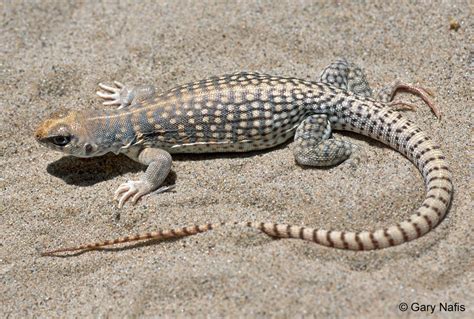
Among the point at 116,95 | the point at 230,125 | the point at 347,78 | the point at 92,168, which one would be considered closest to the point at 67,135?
the point at 92,168

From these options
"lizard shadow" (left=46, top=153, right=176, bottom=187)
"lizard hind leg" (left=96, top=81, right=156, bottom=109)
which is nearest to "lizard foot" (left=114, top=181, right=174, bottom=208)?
"lizard shadow" (left=46, top=153, right=176, bottom=187)

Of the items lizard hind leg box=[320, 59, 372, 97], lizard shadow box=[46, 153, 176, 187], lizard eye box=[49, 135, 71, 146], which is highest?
lizard hind leg box=[320, 59, 372, 97]

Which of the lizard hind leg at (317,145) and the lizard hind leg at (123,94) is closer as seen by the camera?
the lizard hind leg at (317,145)

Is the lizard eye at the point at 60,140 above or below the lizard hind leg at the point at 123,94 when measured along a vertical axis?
below

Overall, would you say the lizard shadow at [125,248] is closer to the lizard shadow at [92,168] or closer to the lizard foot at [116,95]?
the lizard shadow at [92,168]

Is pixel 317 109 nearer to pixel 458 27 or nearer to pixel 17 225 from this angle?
pixel 458 27

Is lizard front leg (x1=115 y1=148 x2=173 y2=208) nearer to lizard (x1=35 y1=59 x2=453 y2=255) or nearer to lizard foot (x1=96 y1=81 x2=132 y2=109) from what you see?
lizard (x1=35 y1=59 x2=453 y2=255)

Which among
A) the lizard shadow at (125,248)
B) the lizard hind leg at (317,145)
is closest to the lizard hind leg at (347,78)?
the lizard hind leg at (317,145)
